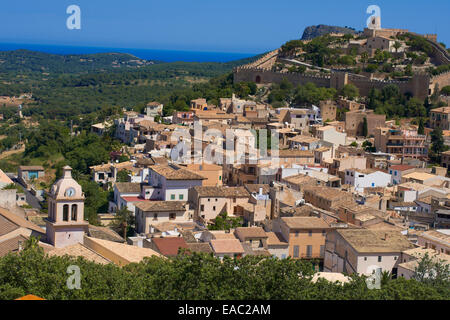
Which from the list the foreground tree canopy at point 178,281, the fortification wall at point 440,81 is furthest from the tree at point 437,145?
the foreground tree canopy at point 178,281

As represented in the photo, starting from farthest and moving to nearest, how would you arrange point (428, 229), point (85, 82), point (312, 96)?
point (85, 82) → point (312, 96) → point (428, 229)

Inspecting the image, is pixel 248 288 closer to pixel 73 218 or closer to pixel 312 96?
pixel 73 218

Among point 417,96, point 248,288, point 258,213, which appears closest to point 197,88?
point 417,96

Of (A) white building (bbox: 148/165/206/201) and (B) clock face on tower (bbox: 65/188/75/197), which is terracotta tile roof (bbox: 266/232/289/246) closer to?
(A) white building (bbox: 148/165/206/201)

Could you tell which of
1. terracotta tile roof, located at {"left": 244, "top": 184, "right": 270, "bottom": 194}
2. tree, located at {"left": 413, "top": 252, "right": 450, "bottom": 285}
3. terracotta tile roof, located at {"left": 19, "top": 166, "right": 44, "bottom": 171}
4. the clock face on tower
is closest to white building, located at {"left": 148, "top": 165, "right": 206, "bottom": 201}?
terracotta tile roof, located at {"left": 244, "top": 184, "right": 270, "bottom": 194}

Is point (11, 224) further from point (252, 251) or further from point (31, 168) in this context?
point (31, 168)

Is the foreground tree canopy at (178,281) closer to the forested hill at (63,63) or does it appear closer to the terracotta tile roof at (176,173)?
the terracotta tile roof at (176,173)

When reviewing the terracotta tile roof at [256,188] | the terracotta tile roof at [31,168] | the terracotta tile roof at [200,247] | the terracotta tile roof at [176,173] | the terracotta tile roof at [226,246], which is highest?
the terracotta tile roof at [176,173]
